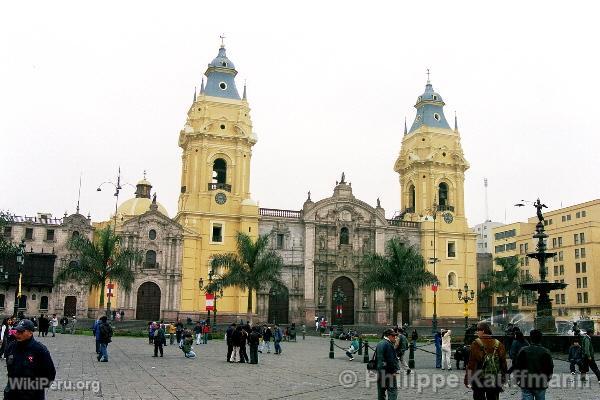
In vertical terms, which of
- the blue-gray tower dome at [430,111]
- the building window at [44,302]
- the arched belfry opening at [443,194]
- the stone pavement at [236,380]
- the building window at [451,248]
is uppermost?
the blue-gray tower dome at [430,111]

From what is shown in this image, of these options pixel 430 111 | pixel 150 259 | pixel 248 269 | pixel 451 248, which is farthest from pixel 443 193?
pixel 150 259

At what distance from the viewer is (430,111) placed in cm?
7206

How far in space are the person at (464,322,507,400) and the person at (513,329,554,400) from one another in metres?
0.32

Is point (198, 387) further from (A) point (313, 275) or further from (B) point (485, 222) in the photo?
(B) point (485, 222)

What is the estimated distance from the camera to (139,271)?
56781mm

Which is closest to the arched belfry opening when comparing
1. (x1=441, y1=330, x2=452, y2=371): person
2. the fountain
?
the fountain

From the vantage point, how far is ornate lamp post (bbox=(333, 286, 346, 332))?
2369 inches

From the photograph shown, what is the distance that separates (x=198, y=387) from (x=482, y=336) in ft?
26.6

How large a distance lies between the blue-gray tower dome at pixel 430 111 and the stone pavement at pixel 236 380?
49.0m

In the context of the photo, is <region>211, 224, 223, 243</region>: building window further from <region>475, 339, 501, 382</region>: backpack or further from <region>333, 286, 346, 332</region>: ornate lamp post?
<region>475, 339, 501, 382</region>: backpack

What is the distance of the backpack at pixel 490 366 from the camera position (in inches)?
408

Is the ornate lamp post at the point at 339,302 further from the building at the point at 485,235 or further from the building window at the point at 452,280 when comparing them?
the building at the point at 485,235

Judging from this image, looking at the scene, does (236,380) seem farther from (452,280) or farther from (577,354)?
(452,280)

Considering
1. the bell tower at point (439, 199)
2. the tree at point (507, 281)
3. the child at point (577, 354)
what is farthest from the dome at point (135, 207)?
the child at point (577, 354)
